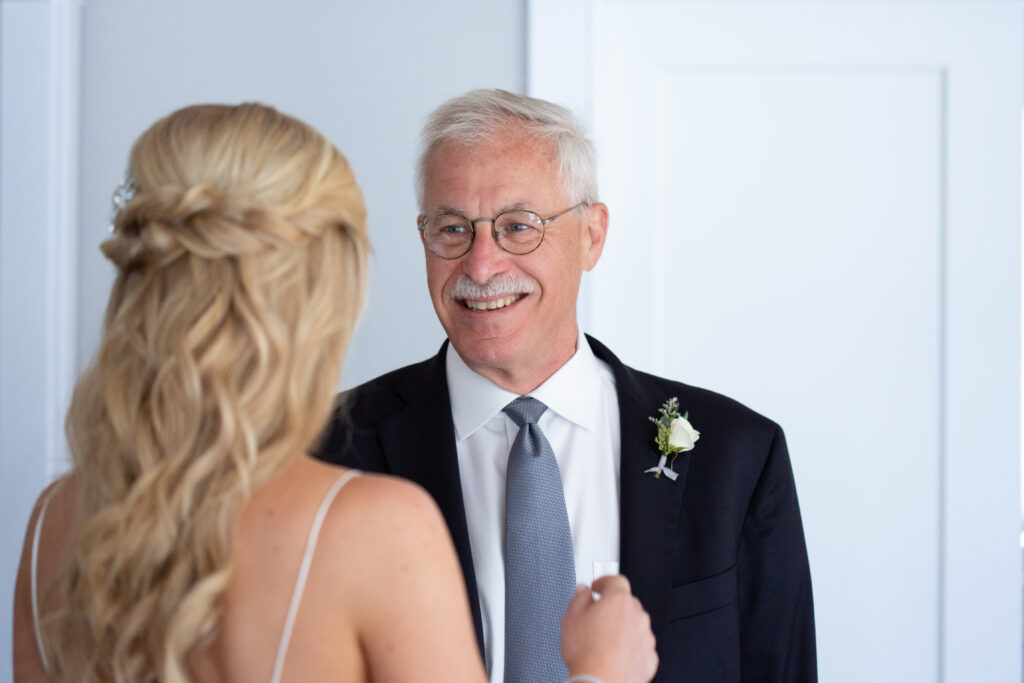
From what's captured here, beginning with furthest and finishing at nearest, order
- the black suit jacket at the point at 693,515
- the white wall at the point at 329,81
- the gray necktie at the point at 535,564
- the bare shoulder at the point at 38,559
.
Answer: the white wall at the point at 329,81
the black suit jacket at the point at 693,515
the gray necktie at the point at 535,564
the bare shoulder at the point at 38,559

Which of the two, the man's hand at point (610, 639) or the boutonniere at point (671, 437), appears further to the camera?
the boutonniere at point (671, 437)

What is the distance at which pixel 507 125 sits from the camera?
2061mm

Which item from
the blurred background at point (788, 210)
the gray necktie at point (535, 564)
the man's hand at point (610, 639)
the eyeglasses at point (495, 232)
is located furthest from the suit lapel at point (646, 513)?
the blurred background at point (788, 210)

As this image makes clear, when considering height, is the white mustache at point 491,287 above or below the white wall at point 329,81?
below

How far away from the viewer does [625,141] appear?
2.80 m

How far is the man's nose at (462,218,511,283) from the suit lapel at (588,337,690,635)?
399 millimetres

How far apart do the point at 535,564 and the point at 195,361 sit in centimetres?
92

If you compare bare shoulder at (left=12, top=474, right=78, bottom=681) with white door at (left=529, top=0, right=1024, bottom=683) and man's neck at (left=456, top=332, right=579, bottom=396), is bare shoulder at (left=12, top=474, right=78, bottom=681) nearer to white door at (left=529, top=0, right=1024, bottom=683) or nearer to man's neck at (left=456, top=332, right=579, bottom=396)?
man's neck at (left=456, top=332, right=579, bottom=396)

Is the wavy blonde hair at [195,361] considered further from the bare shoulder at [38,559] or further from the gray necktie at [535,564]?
the gray necktie at [535,564]

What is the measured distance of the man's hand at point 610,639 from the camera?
1.25m

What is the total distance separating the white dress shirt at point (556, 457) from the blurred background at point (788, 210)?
0.65m

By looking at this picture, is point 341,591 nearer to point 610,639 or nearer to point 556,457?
point 610,639

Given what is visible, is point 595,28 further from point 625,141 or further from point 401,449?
point 401,449

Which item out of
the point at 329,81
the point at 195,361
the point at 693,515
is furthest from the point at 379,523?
the point at 329,81
